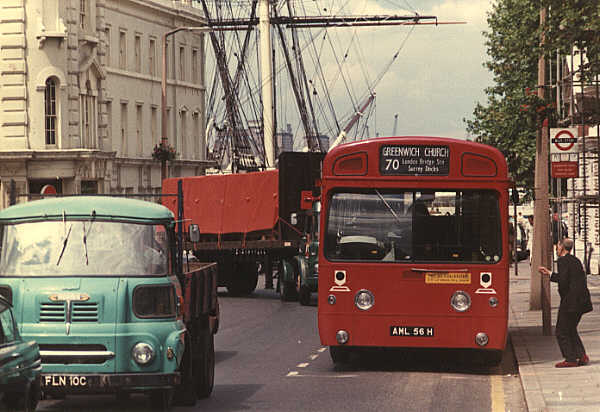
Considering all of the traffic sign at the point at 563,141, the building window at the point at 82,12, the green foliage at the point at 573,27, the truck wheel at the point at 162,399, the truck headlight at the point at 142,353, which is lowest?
the truck wheel at the point at 162,399

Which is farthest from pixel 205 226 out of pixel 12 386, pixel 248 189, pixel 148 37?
pixel 148 37

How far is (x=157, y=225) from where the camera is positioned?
1388 centimetres

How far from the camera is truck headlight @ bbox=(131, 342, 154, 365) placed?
1313 cm

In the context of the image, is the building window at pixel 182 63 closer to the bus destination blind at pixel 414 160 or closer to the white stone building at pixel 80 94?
the white stone building at pixel 80 94

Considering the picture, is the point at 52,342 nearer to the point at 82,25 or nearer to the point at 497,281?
the point at 497,281

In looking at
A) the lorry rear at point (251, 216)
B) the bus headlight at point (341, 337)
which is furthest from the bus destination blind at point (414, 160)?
the lorry rear at point (251, 216)

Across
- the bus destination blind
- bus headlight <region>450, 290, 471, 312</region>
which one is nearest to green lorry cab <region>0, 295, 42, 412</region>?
bus headlight <region>450, 290, 471, 312</region>

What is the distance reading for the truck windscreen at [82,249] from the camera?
1354 cm

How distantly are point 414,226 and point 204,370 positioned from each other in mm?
4074

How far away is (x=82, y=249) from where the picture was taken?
13.6 m

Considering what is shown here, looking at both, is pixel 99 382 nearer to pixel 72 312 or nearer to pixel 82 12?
pixel 72 312

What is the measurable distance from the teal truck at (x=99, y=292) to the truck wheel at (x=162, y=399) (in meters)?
0.01

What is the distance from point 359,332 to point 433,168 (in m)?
2.34

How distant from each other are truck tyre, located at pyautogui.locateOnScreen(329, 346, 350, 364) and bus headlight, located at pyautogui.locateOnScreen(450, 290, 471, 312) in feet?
6.24
